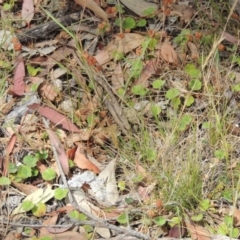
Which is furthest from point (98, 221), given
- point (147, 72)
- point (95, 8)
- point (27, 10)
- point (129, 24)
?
point (27, 10)

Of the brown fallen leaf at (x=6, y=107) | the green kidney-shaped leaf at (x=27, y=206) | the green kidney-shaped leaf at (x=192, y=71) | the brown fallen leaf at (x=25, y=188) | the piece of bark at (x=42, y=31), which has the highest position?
the piece of bark at (x=42, y=31)

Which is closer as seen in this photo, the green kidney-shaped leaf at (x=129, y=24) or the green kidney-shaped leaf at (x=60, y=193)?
the green kidney-shaped leaf at (x=60, y=193)

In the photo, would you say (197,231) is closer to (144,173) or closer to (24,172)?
(144,173)

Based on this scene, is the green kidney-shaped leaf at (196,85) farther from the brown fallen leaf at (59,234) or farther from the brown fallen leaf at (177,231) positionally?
the brown fallen leaf at (59,234)

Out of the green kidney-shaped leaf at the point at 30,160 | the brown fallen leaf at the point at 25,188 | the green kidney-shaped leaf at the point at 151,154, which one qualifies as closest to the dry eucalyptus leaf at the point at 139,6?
the green kidney-shaped leaf at the point at 151,154

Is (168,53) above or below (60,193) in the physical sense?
above

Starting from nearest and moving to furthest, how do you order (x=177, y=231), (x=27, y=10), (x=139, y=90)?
(x=177, y=231) < (x=139, y=90) < (x=27, y=10)

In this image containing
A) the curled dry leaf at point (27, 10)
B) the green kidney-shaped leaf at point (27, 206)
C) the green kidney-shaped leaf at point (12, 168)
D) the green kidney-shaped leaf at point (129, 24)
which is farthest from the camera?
the curled dry leaf at point (27, 10)
